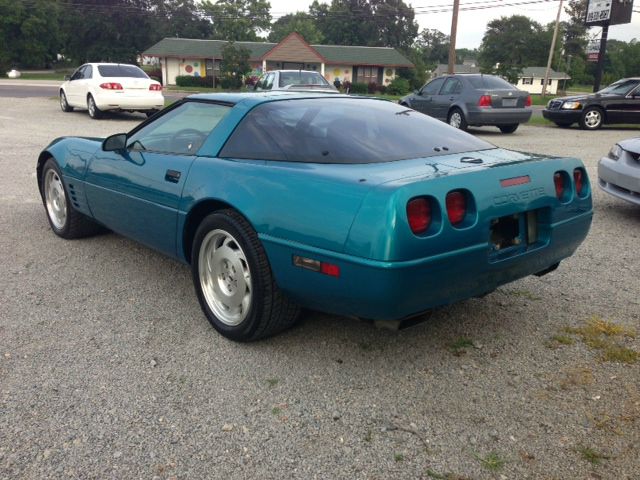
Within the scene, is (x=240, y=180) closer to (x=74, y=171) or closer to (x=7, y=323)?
(x=7, y=323)

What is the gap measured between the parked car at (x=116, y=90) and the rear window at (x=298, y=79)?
3569 millimetres

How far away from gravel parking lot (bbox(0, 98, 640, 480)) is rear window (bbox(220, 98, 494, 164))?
0.97 m

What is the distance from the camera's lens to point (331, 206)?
8.33 feet

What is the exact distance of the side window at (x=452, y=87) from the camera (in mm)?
13742

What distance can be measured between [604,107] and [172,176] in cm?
1449

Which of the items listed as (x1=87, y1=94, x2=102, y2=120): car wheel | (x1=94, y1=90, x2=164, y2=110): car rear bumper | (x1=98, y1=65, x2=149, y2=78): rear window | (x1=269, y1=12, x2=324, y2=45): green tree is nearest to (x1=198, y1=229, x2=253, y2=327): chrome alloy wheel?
(x1=94, y1=90, x2=164, y2=110): car rear bumper

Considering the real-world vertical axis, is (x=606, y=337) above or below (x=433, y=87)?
below

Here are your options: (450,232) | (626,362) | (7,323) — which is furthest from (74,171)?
(626,362)

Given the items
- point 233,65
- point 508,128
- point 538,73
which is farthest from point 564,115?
point 538,73

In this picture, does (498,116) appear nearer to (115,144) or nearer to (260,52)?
(115,144)

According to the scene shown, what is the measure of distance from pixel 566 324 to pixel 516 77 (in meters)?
45.2

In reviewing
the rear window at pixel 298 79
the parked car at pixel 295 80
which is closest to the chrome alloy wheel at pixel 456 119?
the parked car at pixel 295 80

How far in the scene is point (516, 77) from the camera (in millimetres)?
44469

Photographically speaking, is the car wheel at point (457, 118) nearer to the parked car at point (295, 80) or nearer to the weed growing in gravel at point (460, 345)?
the parked car at point (295, 80)
